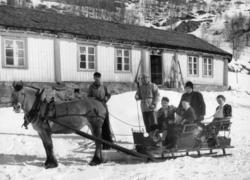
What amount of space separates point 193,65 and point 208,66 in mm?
1665

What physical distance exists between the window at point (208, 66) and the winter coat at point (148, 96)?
16.3 metres

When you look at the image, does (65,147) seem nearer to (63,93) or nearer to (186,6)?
(63,93)

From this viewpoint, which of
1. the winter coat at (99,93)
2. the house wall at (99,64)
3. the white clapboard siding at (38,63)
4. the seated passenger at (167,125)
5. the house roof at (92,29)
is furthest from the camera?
the house wall at (99,64)

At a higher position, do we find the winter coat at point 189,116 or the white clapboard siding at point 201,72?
the white clapboard siding at point 201,72

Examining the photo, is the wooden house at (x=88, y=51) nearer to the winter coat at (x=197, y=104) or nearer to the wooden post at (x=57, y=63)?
the wooden post at (x=57, y=63)

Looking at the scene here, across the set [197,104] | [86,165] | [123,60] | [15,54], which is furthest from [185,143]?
[123,60]

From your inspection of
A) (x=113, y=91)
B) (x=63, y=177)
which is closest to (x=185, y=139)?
(x=63, y=177)

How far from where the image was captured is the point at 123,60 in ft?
66.1

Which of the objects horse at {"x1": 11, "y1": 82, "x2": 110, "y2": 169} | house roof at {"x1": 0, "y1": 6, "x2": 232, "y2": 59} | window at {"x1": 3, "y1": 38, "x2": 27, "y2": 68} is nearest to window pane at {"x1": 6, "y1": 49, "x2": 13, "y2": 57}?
window at {"x1": 3, "y1": 38, "x2": 27, "y2": 68}

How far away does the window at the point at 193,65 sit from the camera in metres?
23.7

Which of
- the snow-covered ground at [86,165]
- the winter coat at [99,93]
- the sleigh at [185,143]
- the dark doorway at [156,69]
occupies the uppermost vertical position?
the dark doorway at [156,69]

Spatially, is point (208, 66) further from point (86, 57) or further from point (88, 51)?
point (86, 57)

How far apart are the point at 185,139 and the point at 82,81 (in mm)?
11206

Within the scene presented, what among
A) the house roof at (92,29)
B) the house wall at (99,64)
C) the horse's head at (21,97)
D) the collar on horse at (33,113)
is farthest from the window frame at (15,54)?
the collar on horse at (33,113)
